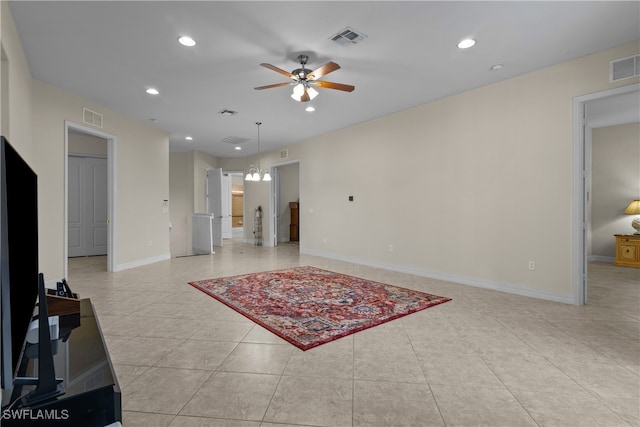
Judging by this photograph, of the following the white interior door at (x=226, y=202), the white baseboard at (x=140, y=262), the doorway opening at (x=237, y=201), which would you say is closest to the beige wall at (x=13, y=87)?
the white baseboard at (x=140, y=262)

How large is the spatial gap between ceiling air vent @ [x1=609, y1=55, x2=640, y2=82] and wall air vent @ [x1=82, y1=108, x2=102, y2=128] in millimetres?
7285

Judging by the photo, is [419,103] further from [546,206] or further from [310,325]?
[310,325]

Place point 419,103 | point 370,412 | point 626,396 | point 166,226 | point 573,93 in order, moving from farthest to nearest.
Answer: point 166,226 < point 419,103 < point 573,93 < point 626,396 < point 370,412

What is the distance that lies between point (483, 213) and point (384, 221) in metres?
1.85

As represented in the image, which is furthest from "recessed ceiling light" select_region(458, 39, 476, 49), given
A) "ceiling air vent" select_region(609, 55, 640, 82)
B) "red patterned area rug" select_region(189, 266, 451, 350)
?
"red patterned area rug" select_region(189, 266, 451, 350)

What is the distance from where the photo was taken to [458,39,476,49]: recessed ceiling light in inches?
129

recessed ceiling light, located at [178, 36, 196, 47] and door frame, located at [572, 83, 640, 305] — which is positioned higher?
recessed ceiling light, located at [178, 36, 196, 47]

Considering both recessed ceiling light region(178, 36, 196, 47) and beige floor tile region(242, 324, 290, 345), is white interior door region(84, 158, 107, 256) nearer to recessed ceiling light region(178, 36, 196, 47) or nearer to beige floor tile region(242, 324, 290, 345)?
recessed ceiling light region(178, 36, 196, 47)

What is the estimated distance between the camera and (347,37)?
10.4 feet

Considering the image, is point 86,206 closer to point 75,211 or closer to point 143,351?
point 75,211

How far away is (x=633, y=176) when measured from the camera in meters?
6.45

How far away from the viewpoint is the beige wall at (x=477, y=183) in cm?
387

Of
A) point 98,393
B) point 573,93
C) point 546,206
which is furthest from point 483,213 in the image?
point 98,393

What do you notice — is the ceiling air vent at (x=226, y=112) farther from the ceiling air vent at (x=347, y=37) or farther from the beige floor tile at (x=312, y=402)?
the beige floor tile at (x=312, y=402)
